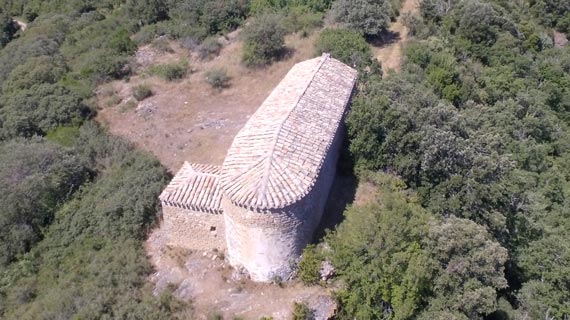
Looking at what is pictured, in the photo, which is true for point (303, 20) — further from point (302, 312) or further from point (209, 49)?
point (302, 312)

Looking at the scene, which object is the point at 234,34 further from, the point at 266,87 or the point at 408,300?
the point at 408,300

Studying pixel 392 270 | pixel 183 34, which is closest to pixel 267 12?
pixel 183 34

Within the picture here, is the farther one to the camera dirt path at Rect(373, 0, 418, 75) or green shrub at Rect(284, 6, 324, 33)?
green shrub at Rect(284, 6, 324, 33)

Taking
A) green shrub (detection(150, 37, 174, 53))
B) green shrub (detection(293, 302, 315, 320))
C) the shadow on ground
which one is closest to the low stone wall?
the shadow on ground

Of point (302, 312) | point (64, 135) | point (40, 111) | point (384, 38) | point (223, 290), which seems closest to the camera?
point (302, 312)

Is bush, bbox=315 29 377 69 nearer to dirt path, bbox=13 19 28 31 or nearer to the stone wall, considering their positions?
the stone wall

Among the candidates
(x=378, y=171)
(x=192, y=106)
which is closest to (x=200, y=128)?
(x=192, y=106)
